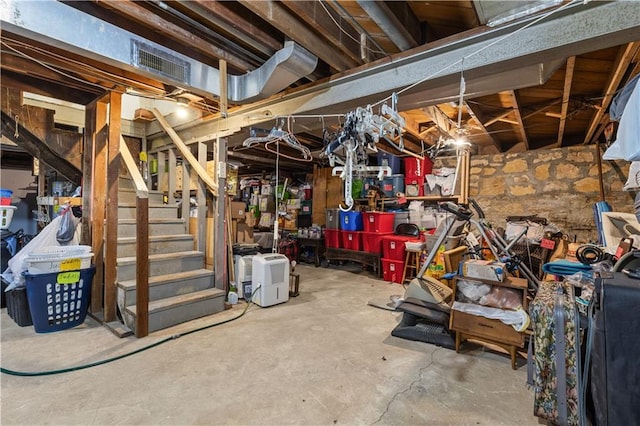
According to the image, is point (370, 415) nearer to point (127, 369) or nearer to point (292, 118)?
point (127, 369)

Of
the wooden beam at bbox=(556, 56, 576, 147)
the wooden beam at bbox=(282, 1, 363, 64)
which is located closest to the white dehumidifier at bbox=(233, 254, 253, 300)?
the wooden beam at bbox=(282, 1, 363, 64)

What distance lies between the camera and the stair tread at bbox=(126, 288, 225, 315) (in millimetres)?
2887

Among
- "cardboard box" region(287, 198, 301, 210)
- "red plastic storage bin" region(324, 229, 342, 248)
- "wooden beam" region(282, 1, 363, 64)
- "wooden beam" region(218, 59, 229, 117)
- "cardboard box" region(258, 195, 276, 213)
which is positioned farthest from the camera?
"cardboard box" region(258, 195, 276, 213)

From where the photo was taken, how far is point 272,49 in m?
2.41

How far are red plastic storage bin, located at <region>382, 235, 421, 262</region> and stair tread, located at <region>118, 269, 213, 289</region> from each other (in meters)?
2.93

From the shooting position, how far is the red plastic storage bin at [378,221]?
536cm

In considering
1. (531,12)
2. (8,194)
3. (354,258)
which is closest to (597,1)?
(531,12)

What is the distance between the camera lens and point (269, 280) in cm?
367

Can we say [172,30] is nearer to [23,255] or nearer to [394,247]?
[23,255]

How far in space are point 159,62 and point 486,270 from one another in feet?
10.2

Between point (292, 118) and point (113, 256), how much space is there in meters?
2.36

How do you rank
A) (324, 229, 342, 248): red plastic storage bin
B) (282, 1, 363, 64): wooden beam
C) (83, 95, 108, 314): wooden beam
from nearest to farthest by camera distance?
(282, 1, 363, 64): wooden beam
(83, 95, 108, 314): wooden beam
(324, 229, 342, 248): red plastic storage bin

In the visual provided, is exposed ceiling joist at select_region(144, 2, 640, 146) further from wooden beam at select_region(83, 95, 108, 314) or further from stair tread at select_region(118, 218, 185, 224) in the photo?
stair tread at select_region(118, 218, 185, 224)

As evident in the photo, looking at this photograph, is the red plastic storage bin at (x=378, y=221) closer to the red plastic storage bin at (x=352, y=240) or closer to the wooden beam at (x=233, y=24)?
the red plastic storage bin at (x=352, y=240)
